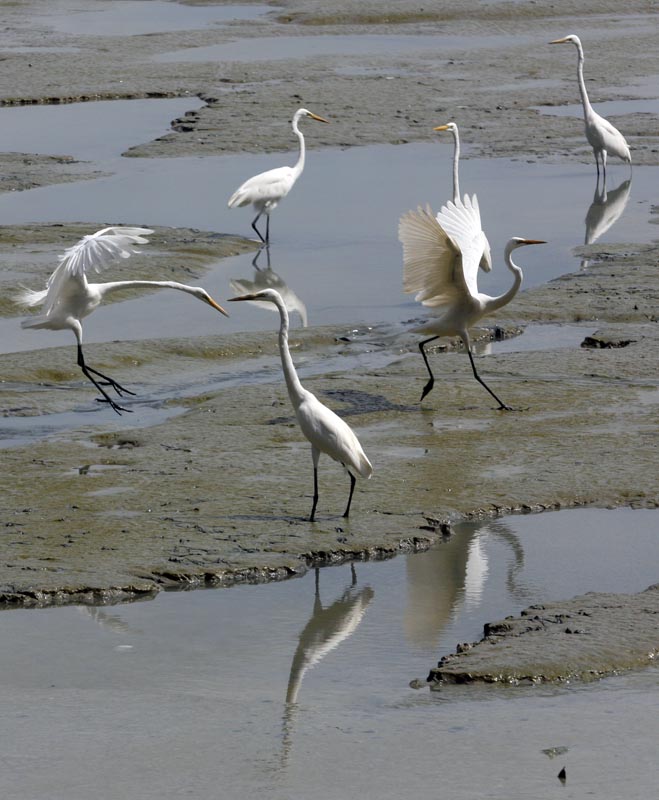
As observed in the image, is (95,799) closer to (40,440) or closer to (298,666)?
(298,666)

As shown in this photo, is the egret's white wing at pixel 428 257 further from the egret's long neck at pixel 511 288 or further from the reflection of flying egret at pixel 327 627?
the reflection of flying egret at pixel 327 627

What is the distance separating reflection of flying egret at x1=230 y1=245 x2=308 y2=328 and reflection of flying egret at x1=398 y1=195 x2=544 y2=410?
181 cm

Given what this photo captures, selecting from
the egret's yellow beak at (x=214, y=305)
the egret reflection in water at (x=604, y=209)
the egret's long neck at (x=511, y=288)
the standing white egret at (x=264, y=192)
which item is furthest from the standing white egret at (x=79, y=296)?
the egret reflection in water at (x=604, y=209)


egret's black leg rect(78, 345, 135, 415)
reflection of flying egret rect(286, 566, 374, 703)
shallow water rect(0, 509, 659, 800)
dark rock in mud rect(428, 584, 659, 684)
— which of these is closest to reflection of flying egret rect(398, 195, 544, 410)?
egret's black leg rect(78, 345, 135, 415)

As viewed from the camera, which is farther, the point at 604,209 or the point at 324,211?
the point at 324,211

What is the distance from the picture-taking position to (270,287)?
40.8 feet

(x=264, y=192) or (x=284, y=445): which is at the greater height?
(x=264, y=192)

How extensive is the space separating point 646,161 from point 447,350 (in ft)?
26.6

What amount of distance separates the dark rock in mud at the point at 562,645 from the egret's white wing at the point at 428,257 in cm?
316

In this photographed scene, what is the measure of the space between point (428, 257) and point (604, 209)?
680 cm

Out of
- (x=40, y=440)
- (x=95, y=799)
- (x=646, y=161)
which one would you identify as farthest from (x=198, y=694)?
(x=646, y=161)

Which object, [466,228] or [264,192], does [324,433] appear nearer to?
[466,228]

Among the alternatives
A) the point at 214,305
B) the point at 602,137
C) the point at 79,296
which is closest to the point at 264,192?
the point at 602,137

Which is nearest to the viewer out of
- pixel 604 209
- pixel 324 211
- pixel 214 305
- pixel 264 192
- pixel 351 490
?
pixel 351 490
